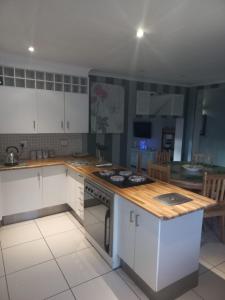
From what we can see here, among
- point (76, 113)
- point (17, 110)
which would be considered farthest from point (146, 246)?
point (17, 110)

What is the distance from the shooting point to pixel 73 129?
137 inches

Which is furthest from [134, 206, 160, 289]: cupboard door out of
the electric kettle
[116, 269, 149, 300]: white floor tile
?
the electric kettle

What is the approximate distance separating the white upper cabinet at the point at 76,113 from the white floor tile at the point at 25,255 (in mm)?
1765

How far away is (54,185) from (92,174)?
981 millimetres

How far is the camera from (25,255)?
236cm

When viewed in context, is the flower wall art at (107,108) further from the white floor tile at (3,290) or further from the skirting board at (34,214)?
the white floor tile at (3,290)

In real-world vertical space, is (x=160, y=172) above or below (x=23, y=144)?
below

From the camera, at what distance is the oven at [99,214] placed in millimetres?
2113

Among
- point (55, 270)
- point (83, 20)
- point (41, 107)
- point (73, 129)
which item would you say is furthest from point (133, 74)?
point (55, 270)

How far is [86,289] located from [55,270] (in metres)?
0.42

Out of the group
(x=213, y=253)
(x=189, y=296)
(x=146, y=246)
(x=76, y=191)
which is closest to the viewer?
(x=146, y=246)

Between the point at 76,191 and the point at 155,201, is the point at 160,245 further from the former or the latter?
the point at 76,191

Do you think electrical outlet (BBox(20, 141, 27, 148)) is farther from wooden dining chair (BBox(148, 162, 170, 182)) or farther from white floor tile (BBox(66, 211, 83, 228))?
wooden dining chair (BBox(148, 162, 170, 182))

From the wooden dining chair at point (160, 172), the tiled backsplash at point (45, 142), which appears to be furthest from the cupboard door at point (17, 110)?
the wooden dining chair at point (160, 172)
